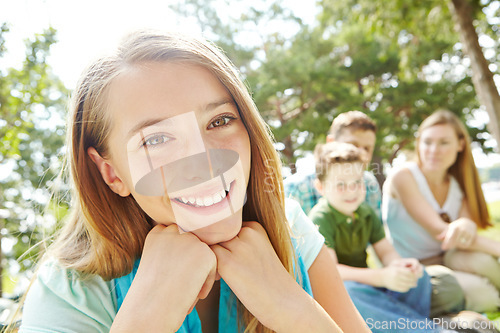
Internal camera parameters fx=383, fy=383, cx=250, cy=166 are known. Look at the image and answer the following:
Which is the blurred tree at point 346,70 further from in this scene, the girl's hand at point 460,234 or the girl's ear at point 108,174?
the girl's ear at point 108,174

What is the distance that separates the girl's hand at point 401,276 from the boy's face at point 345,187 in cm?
40

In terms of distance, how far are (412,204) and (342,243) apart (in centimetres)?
77

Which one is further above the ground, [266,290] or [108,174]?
[108,174]

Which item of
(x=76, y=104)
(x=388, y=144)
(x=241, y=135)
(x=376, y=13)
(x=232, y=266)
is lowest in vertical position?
(x=388, y=144)

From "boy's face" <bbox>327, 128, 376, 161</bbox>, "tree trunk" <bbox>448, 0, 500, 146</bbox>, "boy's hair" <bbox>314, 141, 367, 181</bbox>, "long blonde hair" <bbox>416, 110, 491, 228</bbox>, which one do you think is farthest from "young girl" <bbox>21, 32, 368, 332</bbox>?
"tree trunk" <bbox>448, 0, 500, 146</bbox>

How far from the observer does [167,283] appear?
0.68 metres

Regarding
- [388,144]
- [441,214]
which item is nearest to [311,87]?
[388,144]

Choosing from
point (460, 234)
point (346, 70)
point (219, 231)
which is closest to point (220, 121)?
point (219, 231)

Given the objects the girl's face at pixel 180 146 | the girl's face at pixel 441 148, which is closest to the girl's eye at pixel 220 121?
the girl's face at pixel 180 146

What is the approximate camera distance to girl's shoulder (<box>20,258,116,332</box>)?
712 mm

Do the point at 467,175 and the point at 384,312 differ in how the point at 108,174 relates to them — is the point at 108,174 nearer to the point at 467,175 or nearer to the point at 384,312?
the point at 384,312

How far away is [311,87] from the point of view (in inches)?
312

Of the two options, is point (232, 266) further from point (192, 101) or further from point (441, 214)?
point (441, 214)

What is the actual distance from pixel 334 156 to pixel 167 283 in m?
1.43
